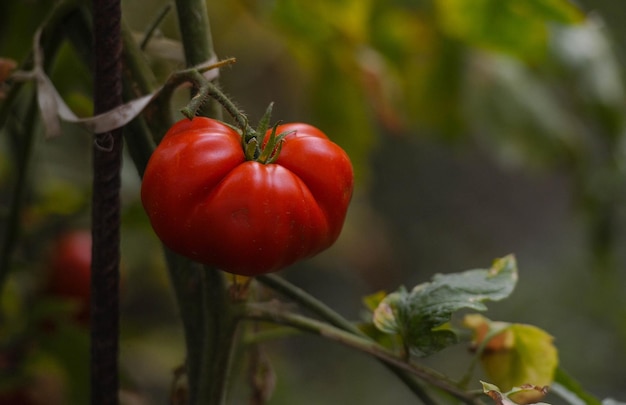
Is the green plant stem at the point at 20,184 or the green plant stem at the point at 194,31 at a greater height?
the green plant stem at the point at 194,31

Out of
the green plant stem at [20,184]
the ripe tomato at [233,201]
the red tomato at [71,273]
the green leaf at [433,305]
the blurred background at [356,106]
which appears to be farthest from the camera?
the red tomato at [71,273]

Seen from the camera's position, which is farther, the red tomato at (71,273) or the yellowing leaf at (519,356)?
the red tomato at (71,273)

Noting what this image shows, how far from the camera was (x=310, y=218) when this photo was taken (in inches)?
15.8

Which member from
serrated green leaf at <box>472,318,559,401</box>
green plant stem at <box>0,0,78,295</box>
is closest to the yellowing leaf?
serrated green leaf at <box>472,318,559,401</box>

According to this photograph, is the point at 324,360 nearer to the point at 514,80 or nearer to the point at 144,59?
the point at 514,80

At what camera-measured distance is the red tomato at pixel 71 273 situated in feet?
3.20

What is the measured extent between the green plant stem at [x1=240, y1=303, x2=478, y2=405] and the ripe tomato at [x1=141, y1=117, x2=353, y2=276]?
79 millimetres

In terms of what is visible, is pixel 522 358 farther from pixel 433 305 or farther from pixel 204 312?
pixel 204 312

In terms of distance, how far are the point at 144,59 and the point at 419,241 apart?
2.49m

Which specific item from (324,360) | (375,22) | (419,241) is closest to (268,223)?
(375,22)

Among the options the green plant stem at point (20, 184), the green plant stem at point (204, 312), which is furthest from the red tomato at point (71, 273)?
the green plant stem at point (204, 312)

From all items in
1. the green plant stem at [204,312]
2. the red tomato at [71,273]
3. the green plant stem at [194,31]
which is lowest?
the red tomato at [71,273]

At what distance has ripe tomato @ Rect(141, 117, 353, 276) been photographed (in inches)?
15.2

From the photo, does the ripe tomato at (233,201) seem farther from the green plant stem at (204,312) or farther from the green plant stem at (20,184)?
the green plant stem at (20,184)
